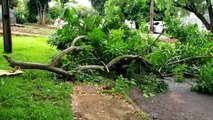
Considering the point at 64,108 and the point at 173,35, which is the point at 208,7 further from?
the point at 64,108

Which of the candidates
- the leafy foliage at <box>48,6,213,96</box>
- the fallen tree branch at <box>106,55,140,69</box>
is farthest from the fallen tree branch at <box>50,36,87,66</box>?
the fallen tree branch at <box>106,55,140,69</box>

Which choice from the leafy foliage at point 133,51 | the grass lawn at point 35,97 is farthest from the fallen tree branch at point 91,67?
the grass lawn at point 35,97

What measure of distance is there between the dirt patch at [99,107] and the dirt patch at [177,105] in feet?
1.63

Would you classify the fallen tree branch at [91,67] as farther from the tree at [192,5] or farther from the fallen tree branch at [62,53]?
the tree at [192,5]

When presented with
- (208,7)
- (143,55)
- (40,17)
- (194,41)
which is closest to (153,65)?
(143,55)

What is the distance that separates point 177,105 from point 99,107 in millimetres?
1848

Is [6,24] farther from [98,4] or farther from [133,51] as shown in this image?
[98,4]

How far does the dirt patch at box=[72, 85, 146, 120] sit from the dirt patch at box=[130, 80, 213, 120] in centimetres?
50

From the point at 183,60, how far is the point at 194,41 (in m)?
1.53

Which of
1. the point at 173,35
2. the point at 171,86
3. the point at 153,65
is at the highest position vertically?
the point at 173,35

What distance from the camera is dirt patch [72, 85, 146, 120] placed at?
5.05m

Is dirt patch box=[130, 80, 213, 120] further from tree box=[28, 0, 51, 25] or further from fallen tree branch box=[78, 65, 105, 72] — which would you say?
tree box=[28, 0, 51, 25]

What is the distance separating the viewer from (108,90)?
21.9ft

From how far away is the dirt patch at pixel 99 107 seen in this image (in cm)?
505
